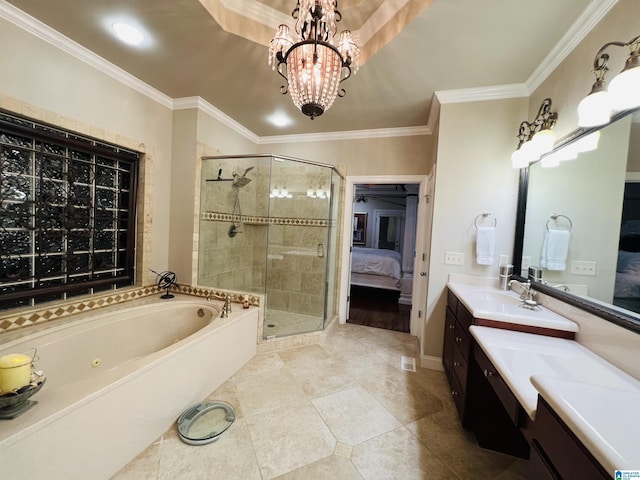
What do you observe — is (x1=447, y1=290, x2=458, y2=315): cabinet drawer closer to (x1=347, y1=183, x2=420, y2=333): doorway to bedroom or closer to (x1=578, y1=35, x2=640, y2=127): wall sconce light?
(x1=347, y1=183, x2=420, y2=333): doorway to bedroom

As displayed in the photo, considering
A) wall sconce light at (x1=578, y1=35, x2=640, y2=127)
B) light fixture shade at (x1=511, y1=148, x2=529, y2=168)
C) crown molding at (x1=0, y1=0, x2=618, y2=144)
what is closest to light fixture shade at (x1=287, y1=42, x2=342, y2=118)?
crown molding at (x1=0, y1=0, x2=618, y2=144)

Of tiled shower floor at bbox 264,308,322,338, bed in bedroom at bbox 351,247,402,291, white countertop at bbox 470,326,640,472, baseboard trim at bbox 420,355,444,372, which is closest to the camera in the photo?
white countertop at bbox 470,326,640,472

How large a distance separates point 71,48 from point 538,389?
340 cm

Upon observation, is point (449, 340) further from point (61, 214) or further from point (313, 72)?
point (61, 214)

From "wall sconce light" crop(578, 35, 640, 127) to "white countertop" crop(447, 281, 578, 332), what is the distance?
1043 millimetres

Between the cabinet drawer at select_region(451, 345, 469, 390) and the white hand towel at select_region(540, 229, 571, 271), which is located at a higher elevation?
the white hand towel at select_region(540, 229, 571, 271)

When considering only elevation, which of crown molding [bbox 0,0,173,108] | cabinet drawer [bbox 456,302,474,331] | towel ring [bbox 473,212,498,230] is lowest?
cabinet drawer [bbox 456,302,474,331]

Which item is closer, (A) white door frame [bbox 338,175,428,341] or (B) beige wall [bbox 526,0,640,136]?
(B) beige wall [bbox 526,0,640,136]

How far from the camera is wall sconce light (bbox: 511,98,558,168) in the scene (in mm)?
1653

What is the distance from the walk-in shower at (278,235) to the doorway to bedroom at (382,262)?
57 cm

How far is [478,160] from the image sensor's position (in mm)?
2225

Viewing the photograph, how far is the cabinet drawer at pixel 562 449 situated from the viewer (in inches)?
22.7

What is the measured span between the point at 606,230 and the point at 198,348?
8.33 ft

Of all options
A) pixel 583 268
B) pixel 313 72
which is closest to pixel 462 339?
pixel 583 268
